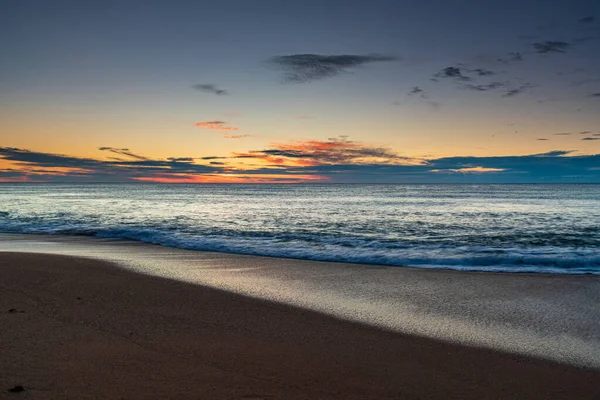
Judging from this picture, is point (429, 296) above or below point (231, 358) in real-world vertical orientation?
below

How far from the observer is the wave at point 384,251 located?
12883mm

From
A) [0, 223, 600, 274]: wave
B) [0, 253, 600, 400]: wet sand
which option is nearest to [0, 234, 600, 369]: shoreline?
[0, 253, 600, 400]: wet sand

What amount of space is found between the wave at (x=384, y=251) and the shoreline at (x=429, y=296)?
1.10 metres

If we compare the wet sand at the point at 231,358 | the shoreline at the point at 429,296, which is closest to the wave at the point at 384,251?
the shoreline at the point at 429,296

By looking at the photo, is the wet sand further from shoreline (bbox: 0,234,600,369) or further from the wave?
the wave

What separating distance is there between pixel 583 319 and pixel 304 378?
537 cm

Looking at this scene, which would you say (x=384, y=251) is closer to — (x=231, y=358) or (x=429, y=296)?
(x=429, y=296)

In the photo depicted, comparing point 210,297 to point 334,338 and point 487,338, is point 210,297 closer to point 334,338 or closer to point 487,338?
point 334,338

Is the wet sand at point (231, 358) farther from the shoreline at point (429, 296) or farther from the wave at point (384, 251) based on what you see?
the wave at point (384, 251)

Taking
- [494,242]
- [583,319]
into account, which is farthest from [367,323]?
[494,242]

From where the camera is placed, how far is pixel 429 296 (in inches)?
343

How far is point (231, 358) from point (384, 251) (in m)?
10.7

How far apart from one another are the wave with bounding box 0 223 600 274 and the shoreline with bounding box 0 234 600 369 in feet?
3.62

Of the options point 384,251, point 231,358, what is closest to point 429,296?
point 231,358
